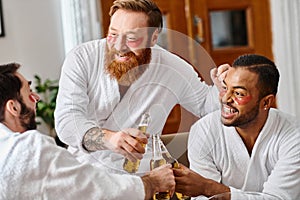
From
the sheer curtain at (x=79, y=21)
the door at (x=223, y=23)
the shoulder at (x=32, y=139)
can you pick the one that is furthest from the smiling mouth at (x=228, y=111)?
the sheer curtain at (x=79, y=21)

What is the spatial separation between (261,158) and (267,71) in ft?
0.46

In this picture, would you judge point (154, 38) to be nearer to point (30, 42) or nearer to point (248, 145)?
point (248, 145)

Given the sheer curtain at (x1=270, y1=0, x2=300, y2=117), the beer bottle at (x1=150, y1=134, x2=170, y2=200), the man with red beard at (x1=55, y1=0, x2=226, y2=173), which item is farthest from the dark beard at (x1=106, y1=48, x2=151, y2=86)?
the sheer curtain at (x1=270, y1=0, x2=300, y2=117)

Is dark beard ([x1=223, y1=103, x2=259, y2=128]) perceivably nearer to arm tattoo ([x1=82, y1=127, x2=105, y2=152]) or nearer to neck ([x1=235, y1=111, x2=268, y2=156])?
neck ([x1=235, y1=111, x2=268, y2=156])

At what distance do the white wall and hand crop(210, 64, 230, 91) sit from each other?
1.19 m

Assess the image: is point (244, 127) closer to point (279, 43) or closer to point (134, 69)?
point (134, 69)

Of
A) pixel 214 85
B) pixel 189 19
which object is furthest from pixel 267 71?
pixel 189 19

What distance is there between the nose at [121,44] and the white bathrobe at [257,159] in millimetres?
175

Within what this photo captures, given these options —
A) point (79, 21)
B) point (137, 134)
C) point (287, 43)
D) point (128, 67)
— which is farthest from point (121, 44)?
point (287, 43)

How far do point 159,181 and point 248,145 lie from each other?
0.16m

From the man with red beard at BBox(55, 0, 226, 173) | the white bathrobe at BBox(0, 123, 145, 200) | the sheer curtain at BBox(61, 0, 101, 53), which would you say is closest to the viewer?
the white bathrobe at BBox(0, 123, 145, 200)

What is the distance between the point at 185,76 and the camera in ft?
3.20

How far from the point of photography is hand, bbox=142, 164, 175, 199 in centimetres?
89

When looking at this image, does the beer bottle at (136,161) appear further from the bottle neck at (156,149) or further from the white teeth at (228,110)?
the white teeth at (228,110)
